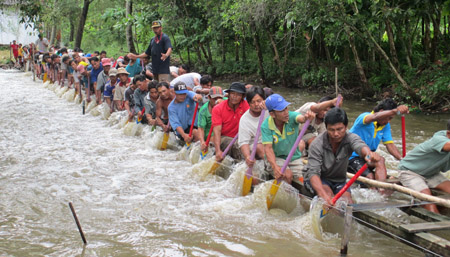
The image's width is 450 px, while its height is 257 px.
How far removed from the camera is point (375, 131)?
593cm

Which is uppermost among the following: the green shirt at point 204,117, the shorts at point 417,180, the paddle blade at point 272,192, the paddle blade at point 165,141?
the green shirt at point 204,117

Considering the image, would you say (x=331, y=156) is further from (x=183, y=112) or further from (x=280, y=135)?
(x=183, y=112)

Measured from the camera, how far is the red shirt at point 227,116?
6.83m

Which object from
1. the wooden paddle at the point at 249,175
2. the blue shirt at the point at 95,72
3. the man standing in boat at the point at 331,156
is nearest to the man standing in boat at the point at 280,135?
A: the wooden paddle at the point at 249,175

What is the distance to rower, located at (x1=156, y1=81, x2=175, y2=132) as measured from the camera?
8.67m

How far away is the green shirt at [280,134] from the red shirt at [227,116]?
135 centimetres

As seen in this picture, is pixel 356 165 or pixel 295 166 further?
pixel 356 165

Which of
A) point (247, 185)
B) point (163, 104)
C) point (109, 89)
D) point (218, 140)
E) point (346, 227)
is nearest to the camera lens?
point (346, 227)

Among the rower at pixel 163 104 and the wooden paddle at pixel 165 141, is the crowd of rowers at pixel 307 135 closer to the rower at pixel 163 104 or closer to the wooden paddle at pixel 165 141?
the rower at pixel 163 104

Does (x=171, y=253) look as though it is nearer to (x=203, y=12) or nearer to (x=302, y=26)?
(x=302, y=26)

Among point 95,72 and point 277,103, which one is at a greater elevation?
point 277,103

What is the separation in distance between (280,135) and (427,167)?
166cm

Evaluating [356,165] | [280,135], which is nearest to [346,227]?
[280,135]

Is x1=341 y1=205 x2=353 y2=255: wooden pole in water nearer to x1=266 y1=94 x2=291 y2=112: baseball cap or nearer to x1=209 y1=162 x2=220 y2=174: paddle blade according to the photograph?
x1=266 y1=94 x2=291 y2=112: baseball cap
